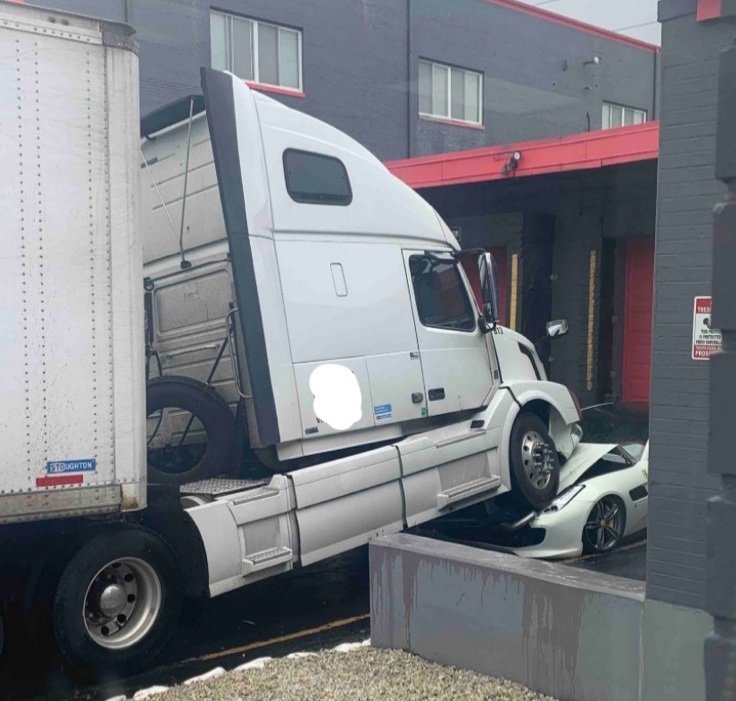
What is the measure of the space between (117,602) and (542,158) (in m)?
9.30

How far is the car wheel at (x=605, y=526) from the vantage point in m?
8.70

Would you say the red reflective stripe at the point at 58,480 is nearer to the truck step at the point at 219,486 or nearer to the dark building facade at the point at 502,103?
the truck step at the point at 219,486

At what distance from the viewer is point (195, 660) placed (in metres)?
6.64

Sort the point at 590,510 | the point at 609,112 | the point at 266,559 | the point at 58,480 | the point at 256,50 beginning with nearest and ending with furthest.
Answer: the point at 58,480
the point at 266,559
the point at 590,510
the point at 256,50
the point at 609,112

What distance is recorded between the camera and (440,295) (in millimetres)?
8805

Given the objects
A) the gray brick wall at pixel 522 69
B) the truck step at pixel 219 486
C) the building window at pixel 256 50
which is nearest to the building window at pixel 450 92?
the gray brick wall at pixel 522 69

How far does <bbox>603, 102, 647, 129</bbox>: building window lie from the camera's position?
28.3 m

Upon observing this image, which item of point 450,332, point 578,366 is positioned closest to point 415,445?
point 450,332

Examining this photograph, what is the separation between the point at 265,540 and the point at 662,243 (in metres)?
3.54

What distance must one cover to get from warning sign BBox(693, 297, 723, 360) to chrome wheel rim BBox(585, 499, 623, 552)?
14.4ft

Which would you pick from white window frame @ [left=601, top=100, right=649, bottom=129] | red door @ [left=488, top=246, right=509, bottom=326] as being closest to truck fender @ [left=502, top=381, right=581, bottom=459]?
red door @ [left=488, top=246, right=509, bottom=326]

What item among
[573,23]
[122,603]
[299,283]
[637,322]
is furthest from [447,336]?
[573,23]

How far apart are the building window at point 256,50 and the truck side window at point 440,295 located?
12417 millimetres

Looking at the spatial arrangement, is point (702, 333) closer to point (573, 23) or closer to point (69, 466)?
point (69, 466)
